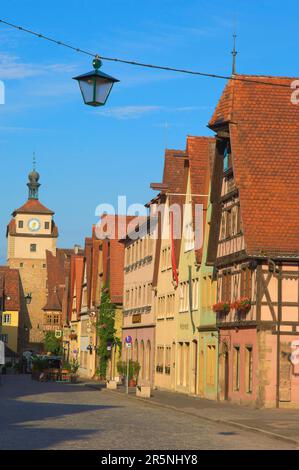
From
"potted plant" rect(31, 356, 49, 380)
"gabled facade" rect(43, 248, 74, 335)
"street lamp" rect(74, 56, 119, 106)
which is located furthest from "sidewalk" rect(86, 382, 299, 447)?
"gabled facade" rect(43, 248, 74, 335)

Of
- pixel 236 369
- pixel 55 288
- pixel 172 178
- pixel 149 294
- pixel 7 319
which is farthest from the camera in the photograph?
pixel 55 288

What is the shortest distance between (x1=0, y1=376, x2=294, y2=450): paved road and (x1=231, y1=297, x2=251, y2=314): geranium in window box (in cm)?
478

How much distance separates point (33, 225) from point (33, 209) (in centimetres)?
263

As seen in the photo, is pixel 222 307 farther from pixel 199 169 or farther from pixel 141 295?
pixel 141 295

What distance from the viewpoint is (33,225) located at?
168125mm

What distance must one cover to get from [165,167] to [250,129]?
745 inches

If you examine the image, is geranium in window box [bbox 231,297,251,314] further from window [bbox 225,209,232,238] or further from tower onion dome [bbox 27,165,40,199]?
tower onion dome [bbox 27,165,40,199]

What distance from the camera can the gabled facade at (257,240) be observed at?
36062mm

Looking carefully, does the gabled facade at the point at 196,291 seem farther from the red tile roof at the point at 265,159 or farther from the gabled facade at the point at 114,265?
the gabled facade at the point at 114,265

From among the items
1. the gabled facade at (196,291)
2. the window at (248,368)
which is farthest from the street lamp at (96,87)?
the gabled facade at (196,291)

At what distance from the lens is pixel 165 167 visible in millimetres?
57375

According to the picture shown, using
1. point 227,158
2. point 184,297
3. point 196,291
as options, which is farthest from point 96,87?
point 184,297
